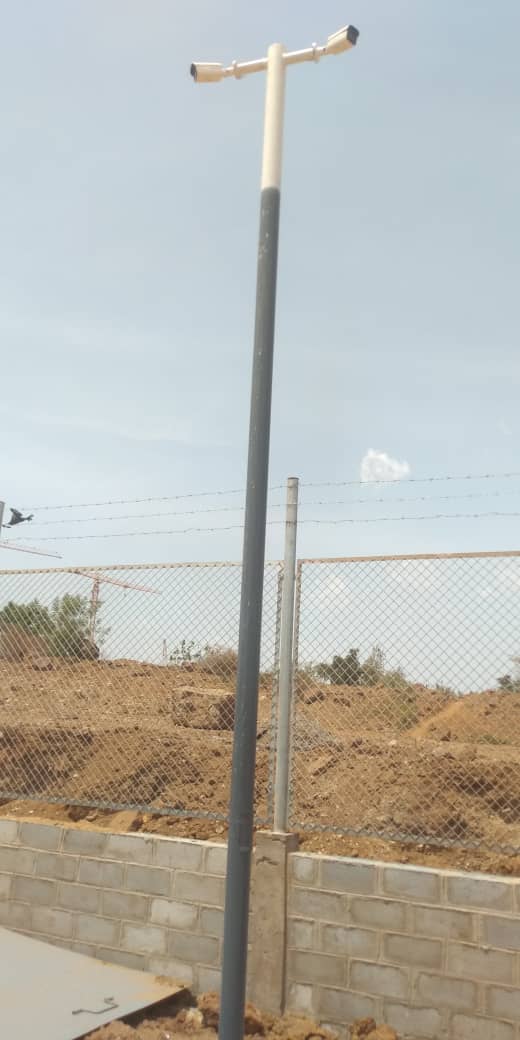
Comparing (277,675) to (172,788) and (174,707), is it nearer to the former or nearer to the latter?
(172,788)

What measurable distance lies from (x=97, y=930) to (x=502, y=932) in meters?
2.98

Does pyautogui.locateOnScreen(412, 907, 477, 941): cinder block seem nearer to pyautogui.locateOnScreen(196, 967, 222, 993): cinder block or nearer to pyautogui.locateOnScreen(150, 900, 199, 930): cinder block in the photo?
pyautogui.locateOnScreen(196, 967, 222, 993): cinder block

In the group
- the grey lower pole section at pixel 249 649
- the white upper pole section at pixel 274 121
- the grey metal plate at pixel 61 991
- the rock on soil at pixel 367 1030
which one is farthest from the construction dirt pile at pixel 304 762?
the white upper pole section at pixel 274 121

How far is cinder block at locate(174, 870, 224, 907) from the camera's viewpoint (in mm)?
5285

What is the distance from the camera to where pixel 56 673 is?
8.19m

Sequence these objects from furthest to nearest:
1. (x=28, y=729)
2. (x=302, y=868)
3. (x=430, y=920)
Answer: (x=28, y=729), (x=302, y=868), (x=430, y=920)

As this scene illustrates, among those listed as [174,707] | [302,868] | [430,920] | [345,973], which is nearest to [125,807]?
[302,868]

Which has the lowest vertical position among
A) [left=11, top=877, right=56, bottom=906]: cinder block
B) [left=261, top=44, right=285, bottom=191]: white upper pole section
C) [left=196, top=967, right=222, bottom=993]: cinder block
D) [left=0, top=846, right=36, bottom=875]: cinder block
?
[left=196, top=967, right=222, bottom=993]: cinder block

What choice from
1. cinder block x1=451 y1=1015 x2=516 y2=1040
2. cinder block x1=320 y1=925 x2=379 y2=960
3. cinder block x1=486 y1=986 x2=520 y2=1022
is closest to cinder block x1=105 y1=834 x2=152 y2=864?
cinder block x1=320 y1=925 x2=379 y2=960

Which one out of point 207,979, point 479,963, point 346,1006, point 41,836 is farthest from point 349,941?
point 41,836

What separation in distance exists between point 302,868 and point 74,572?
314 cm

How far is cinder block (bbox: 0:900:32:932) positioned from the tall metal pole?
314 centimetres

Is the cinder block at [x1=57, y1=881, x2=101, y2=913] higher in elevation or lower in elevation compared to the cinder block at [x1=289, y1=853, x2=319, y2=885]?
lower

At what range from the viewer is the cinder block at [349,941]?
15.5 feet
